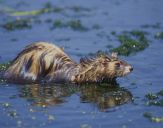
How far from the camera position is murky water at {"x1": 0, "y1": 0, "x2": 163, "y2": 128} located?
10805mm

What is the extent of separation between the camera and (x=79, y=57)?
15.3 meters

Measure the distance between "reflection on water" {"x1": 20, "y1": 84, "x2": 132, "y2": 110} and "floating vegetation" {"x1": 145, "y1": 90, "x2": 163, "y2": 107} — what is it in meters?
0.36

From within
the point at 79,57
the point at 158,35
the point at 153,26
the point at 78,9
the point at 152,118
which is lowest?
the point at 152,118

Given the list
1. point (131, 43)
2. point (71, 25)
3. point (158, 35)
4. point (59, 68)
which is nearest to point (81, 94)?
point (59, 68)

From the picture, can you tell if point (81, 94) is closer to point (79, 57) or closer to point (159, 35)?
point (79, 57)

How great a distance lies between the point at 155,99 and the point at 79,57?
3.83 m

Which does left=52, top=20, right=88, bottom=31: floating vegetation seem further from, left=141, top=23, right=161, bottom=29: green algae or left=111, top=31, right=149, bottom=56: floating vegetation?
left=141, top=23, right=161, bottom=29: green algae

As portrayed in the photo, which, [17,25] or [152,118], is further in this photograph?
[17,25]

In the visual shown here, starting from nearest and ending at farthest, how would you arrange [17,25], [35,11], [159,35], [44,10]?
[159,35]
[17,25]
[35,11]
[44,10]

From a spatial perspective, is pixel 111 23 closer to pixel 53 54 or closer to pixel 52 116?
pixel 53 54

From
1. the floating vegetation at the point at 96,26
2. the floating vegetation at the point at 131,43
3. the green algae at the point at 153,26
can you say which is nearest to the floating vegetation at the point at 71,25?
the floating vegetation at the point at 96,26

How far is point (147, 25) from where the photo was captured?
18.7 metres

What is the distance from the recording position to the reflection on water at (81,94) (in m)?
11.8

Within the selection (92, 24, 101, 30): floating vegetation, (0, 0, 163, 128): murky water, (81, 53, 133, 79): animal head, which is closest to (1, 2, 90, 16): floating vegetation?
(0, 0, 163, 128): murky water
